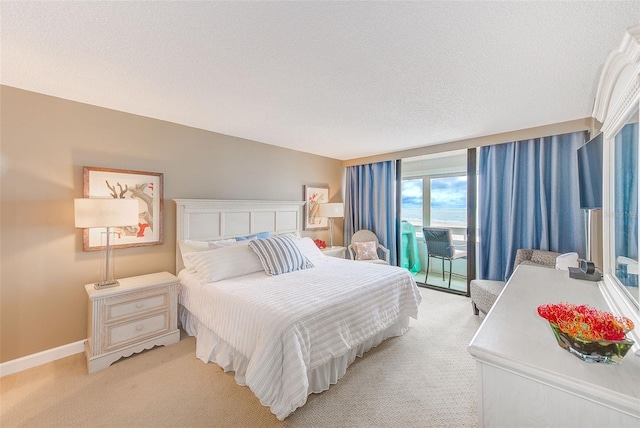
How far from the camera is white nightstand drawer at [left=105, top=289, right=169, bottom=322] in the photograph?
88.6 inches

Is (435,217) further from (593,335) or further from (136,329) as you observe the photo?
(136,329)

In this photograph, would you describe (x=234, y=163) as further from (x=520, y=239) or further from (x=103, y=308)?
(x=520, y=239)

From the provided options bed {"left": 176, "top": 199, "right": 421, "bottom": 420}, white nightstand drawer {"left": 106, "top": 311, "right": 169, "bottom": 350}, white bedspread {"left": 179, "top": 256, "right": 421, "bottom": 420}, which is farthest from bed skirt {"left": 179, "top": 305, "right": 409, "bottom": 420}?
white nightstand drawer {"left": 106, "top": 311, "right": 169, "bottom": 350}

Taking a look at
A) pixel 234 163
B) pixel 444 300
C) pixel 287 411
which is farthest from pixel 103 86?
pixel 444 300

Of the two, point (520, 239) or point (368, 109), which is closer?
point (368, 109)

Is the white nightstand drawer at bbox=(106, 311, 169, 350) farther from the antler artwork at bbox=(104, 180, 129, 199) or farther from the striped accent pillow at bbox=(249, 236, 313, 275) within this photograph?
the antler artwork at bbox=(104, 180, 129, 199)

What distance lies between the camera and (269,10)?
1.32m

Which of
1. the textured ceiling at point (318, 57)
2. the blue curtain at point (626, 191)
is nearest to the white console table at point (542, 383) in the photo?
the blue curtain at point (626, 191)

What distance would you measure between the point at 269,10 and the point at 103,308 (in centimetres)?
260

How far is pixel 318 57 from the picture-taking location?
1.72 meters

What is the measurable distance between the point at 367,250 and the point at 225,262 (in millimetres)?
2543

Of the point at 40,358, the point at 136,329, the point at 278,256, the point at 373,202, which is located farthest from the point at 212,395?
the point at 373,202

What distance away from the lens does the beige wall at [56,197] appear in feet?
7.06

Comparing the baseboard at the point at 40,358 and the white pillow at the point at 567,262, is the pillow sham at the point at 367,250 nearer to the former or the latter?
the white pillow at the point at 567,262
